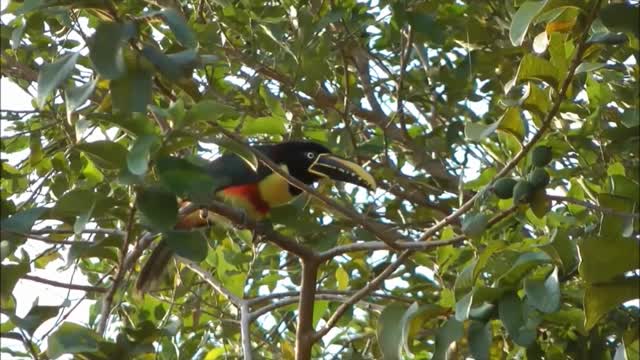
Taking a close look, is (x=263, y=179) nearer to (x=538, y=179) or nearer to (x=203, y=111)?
(x=538, y=179)

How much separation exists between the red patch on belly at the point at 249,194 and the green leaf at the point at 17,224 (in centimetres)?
220

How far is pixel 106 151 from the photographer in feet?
7.02

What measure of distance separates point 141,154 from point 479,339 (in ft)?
2.59

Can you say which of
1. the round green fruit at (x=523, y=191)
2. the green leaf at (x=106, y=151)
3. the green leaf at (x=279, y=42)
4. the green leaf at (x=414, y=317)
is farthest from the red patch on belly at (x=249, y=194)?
the green leaf at (x=106, y=151)

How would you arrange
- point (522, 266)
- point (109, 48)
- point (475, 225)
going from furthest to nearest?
point (475, 225), point (522, 266), point (109, 48)

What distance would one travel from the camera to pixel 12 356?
8.45ft

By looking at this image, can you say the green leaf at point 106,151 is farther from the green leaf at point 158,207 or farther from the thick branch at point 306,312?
the thick branch at point 306,312

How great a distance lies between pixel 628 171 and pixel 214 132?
1213 mm

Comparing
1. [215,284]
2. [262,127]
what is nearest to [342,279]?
[215,284]

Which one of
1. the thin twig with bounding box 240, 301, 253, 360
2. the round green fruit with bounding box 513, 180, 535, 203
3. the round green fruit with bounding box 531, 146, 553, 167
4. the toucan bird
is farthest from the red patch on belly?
the round green fruit with bounding box 513, 180, 535, 203

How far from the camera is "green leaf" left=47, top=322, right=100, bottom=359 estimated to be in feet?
6.89

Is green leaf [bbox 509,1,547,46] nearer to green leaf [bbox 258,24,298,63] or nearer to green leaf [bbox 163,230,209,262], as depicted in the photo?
green leaf [bbox 163,230,209,262]

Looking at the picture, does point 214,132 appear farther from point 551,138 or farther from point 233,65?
point 233,65

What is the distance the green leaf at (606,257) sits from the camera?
80.2 inches
